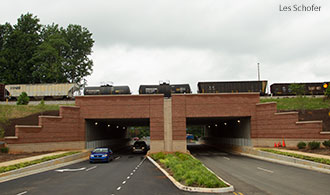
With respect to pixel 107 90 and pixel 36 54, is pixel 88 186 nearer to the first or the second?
pixel 107 90

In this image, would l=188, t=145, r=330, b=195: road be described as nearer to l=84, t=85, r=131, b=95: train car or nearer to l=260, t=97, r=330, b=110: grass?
l=260, t=97, r=330, b=110: grass

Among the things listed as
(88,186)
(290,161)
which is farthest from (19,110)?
(290,161)

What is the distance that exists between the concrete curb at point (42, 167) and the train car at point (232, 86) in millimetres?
25687

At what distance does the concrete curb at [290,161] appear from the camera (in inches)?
795

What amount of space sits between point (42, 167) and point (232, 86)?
36.2 m

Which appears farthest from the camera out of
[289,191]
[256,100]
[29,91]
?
[29,91]

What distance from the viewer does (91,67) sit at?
284 feet

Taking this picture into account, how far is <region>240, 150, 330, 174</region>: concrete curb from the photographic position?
20203 mm

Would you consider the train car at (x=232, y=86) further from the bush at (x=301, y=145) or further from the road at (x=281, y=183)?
the road at (x=281, y=183)

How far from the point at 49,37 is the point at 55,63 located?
26.9ft

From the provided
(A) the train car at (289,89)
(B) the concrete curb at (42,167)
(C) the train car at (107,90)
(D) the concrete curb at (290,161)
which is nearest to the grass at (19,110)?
(C) the train car at (107,90)

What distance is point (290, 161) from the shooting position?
24.4 m

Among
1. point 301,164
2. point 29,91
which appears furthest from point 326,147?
point 29,91

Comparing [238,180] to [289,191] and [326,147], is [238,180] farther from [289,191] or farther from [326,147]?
[326,147]
